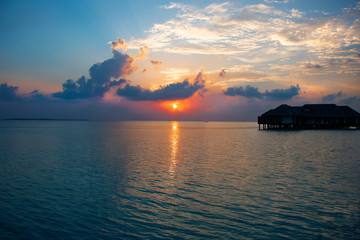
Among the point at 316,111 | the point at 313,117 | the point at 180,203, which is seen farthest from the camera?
the point at 316,111

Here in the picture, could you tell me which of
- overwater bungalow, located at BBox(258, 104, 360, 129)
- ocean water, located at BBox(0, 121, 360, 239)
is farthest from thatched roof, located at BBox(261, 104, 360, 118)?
ocean water, located at BBox(0, 121, 360, 239)

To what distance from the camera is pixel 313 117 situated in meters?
73.7

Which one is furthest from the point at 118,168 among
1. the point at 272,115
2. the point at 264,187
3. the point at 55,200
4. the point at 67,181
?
the point at 272,115

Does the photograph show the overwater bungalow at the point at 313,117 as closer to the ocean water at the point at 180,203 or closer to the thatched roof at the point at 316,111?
the thatched roof at the point at 316,111

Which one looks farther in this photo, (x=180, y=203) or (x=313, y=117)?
(x=313, y=117)

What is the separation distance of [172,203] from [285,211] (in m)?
4.22

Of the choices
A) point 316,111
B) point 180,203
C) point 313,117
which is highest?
→ point 316,111

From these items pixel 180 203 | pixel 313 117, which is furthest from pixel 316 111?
pixel 180 203

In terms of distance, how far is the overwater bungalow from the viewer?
232 feet

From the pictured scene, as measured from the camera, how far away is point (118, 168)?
1803cm

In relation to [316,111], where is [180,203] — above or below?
below

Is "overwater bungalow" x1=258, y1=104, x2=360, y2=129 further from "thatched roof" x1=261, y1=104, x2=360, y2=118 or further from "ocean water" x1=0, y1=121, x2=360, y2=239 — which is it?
"ocean water" x1=0, y1=121, x2=360, y2=239

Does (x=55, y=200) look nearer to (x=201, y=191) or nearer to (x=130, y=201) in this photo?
(x=130, y=201)

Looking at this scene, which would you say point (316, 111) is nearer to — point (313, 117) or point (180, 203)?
point (313, 117)
